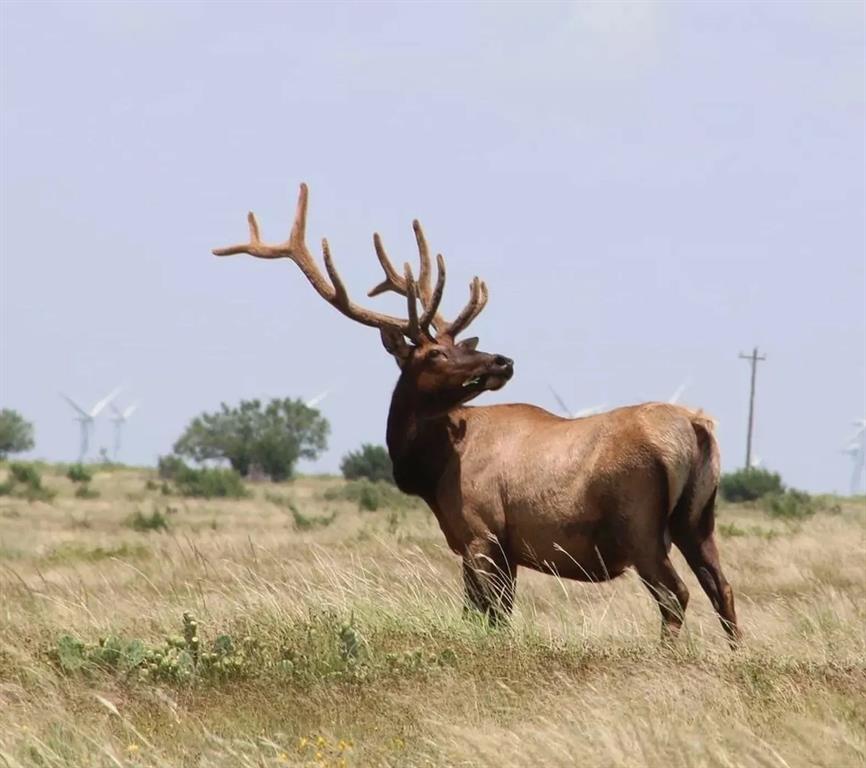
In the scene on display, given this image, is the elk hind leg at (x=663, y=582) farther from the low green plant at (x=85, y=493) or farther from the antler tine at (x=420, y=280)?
the low green plant at (x=85, y=493)

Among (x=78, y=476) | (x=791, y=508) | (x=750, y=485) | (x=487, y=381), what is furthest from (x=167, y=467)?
(x=487, y=381)

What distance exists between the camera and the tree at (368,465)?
62.8 m

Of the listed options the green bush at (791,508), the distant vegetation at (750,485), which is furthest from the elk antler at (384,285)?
the distant vegetation at (750,485)

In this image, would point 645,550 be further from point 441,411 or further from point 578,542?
point 441,411

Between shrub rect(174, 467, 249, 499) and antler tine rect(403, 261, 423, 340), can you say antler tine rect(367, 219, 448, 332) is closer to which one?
antler tine rect(403, 261, 423, 340)

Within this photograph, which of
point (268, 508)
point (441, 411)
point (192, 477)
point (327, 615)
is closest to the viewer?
point (327, 615)

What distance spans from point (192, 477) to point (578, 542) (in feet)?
135

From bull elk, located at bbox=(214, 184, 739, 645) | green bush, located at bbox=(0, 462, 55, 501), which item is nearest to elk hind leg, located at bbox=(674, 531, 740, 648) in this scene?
bull elk, located at bbox=(214, 184, 739, 645)

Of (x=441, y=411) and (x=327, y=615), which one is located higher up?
(x=441, y=411)

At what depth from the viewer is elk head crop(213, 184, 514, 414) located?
10.4 meters

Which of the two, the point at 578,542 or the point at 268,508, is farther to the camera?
the point at 268,508

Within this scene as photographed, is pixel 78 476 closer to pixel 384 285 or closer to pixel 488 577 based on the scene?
pixel 384 285

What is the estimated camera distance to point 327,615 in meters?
8.85

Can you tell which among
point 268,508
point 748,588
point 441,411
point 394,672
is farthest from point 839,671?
point 268,508
